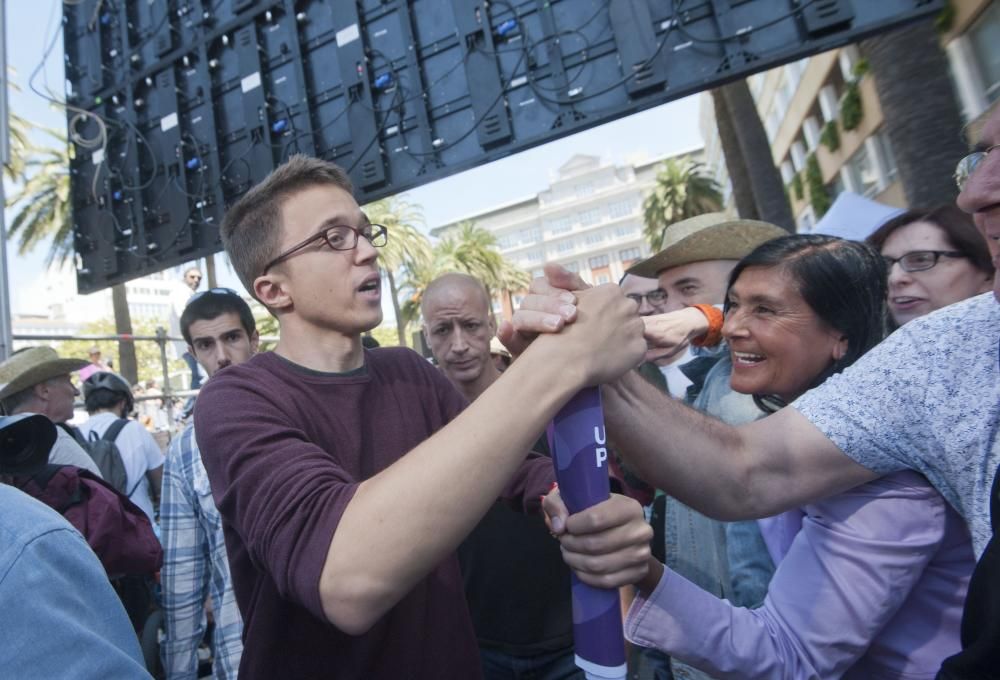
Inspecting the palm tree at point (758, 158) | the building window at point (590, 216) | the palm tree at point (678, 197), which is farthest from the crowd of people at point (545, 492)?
the building window at point (590, 216)

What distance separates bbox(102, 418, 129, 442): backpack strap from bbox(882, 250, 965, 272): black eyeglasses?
4553 mm

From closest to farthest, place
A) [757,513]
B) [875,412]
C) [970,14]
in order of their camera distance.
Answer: [875,412] < [757,513] < [970,14]

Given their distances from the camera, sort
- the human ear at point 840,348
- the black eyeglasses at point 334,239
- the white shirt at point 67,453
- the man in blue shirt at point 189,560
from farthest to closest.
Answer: the white shirt at point 67,453 → the man in blue shirt at point 189,560 → the human ear at point 840,348 → the black eyeglasses at point 334,239

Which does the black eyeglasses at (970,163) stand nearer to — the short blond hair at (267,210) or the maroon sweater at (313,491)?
the maroon sweater at (313,491)

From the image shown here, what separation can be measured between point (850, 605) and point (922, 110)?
6195mm

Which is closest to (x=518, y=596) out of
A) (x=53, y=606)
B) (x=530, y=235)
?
(x=53, y=606)

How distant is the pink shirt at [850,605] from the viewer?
1.33 m

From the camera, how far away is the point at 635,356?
1.14m

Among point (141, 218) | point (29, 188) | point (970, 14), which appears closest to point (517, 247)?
point (29, 188)

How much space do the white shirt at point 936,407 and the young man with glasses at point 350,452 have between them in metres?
0.58

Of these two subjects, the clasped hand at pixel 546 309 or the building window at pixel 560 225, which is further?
the building window at pixel 560 225

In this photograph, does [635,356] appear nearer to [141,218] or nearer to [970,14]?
[141,218]

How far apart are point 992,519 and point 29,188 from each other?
24.0 metres

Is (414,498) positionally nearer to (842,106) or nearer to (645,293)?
(645,293)
